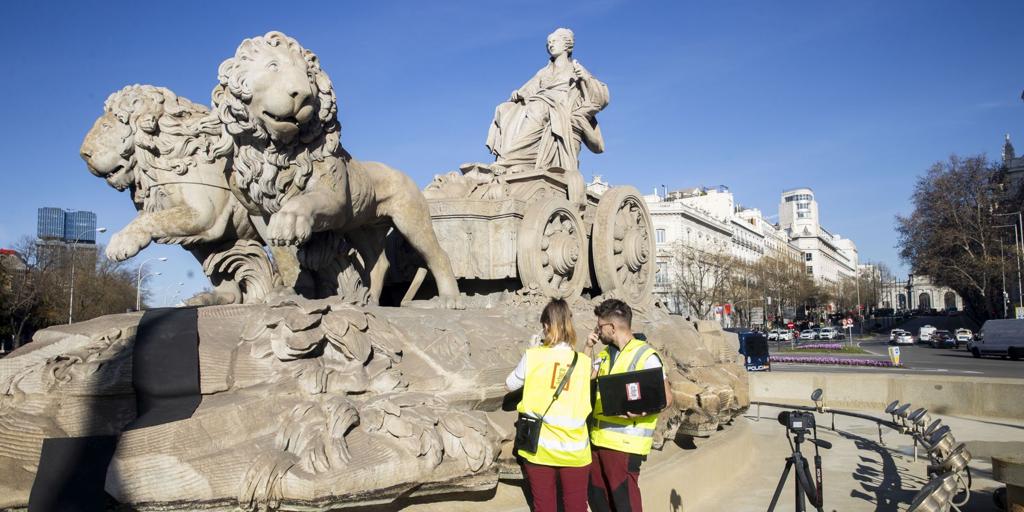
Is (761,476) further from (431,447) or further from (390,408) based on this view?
(390,408)

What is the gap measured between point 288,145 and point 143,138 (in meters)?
1.37

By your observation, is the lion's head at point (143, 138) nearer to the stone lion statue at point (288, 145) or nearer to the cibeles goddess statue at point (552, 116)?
the stone lion statue at point (288, 145)

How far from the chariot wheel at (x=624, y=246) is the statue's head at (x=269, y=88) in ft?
12.5

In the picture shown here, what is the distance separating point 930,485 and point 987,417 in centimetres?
798

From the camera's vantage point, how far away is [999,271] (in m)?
37.7

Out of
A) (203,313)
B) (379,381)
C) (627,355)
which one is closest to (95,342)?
(203,313)

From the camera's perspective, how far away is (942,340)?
40.0 metres

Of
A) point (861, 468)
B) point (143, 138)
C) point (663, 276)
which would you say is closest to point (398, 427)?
point (143, 138)

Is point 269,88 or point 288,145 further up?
point 269,88

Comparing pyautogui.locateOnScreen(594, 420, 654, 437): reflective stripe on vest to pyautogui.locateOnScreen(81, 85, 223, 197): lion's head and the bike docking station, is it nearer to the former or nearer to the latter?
the bike docking station

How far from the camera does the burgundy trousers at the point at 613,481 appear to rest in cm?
401

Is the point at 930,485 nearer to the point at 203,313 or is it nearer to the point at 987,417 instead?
the point at 203,313

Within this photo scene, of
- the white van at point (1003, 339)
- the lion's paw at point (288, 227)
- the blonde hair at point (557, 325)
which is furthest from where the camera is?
the white van at point (1003, 339)

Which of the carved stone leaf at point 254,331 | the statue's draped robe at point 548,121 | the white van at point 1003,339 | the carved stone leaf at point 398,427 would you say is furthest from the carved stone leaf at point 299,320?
the white van at point 1003,339
